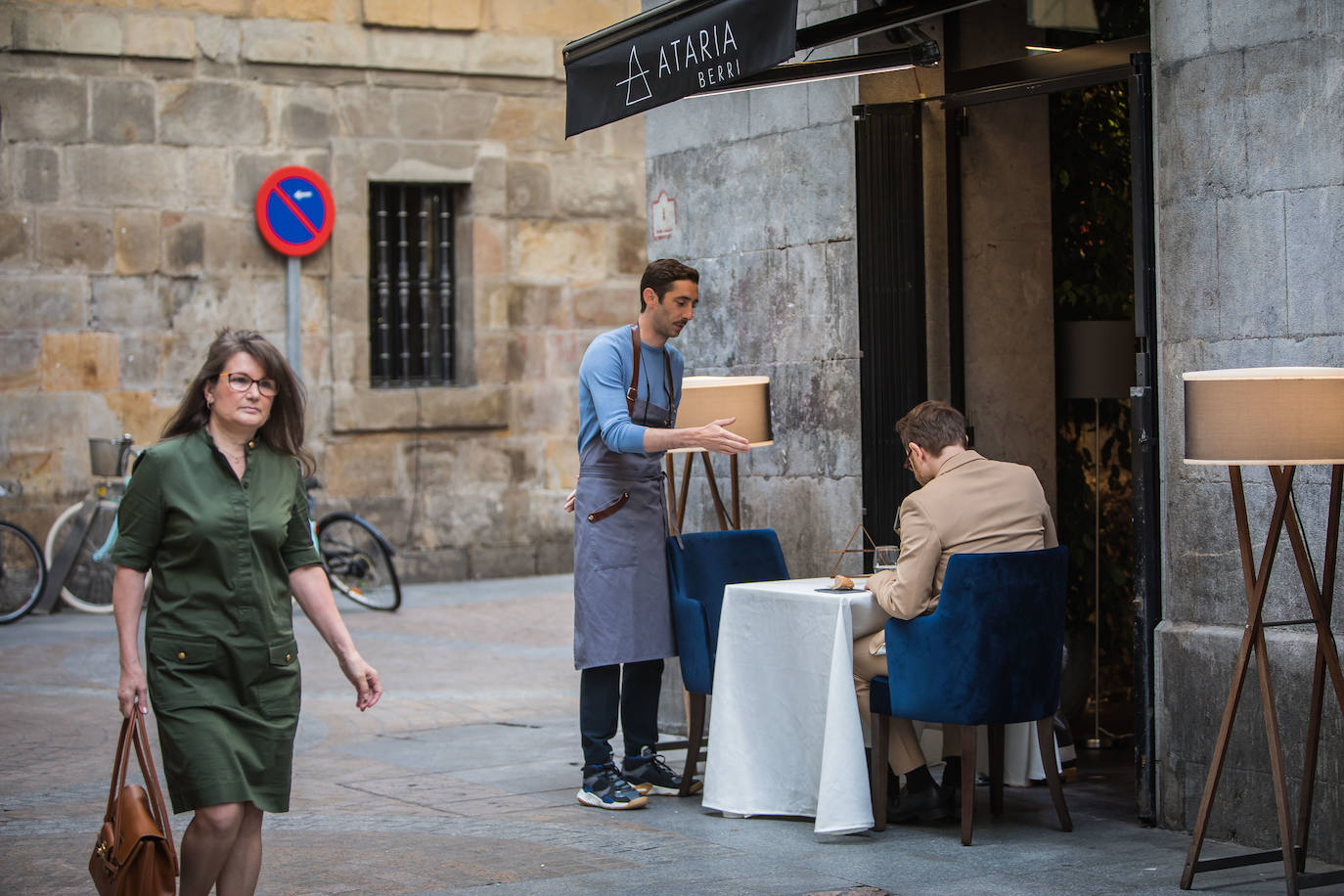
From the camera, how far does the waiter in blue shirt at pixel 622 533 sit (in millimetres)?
6512

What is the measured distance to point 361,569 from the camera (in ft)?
43.5

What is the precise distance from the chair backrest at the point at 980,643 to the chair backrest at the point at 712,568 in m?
1.01

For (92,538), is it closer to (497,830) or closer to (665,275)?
(497,830)

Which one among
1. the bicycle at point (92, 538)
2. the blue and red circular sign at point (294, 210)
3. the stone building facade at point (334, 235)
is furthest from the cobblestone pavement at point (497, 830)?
the blue and red circular sign at point (294, 210)

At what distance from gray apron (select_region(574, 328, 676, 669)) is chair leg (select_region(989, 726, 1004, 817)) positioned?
1.24 metres

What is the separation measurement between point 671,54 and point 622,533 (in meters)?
1.77

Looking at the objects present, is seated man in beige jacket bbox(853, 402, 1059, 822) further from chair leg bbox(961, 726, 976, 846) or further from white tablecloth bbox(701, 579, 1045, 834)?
chair leg bbox(961, 726, 976, 846)

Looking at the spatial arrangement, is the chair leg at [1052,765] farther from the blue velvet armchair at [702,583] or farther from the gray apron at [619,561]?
the gray apron at [619,561]

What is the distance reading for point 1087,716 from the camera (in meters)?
8.06

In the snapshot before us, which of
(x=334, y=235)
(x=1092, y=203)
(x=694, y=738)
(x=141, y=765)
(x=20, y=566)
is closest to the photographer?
(x=141, y=765)

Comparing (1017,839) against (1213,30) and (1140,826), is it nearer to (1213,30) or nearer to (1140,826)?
(1140,826)

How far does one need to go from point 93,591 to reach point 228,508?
960 centimetres

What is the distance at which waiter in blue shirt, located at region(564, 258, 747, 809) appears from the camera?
6512mm

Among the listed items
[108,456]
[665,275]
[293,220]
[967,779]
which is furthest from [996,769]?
[293,220]
